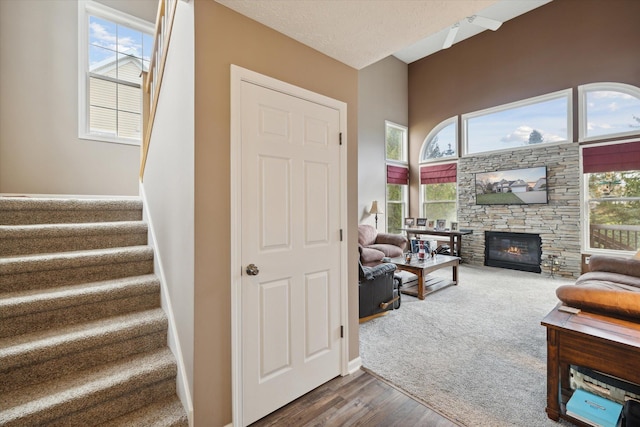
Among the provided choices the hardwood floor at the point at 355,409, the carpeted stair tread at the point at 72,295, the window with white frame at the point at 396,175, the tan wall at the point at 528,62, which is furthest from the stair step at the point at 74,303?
the tan wall at the point at 528,62

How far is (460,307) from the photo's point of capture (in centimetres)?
368

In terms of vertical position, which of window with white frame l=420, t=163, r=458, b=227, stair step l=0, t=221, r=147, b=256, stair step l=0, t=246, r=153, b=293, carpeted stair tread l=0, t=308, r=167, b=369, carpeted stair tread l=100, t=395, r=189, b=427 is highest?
window with white frame l=420, t=163, r=458, b=227

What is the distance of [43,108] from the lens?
11.0 ft

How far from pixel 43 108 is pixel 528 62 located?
8.25m

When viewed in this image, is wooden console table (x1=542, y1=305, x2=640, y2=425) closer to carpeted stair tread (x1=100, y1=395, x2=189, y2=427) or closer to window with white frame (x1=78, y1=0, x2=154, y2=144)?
carpeted stair tread (x1=100, y1=395, x2=189, y2=427)

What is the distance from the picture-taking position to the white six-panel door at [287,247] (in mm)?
1725

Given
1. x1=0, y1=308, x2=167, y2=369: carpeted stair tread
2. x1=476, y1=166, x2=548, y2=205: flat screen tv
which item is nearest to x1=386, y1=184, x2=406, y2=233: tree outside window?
x1=476, y1=166, x2=548, y2=205: flat screen tv

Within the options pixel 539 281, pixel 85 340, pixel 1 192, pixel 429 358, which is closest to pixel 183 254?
pixel 85 340

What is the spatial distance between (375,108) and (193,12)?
6004 mm

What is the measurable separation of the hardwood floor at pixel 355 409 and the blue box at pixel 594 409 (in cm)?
69

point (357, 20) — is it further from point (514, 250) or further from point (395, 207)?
point (395, 207)

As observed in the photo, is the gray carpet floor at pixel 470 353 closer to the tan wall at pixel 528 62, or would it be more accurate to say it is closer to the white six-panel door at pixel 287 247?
the white six-panel door at pixel 287 247

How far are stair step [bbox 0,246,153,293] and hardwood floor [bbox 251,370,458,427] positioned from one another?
58.1 inches

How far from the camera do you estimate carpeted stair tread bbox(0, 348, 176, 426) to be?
131 cm
